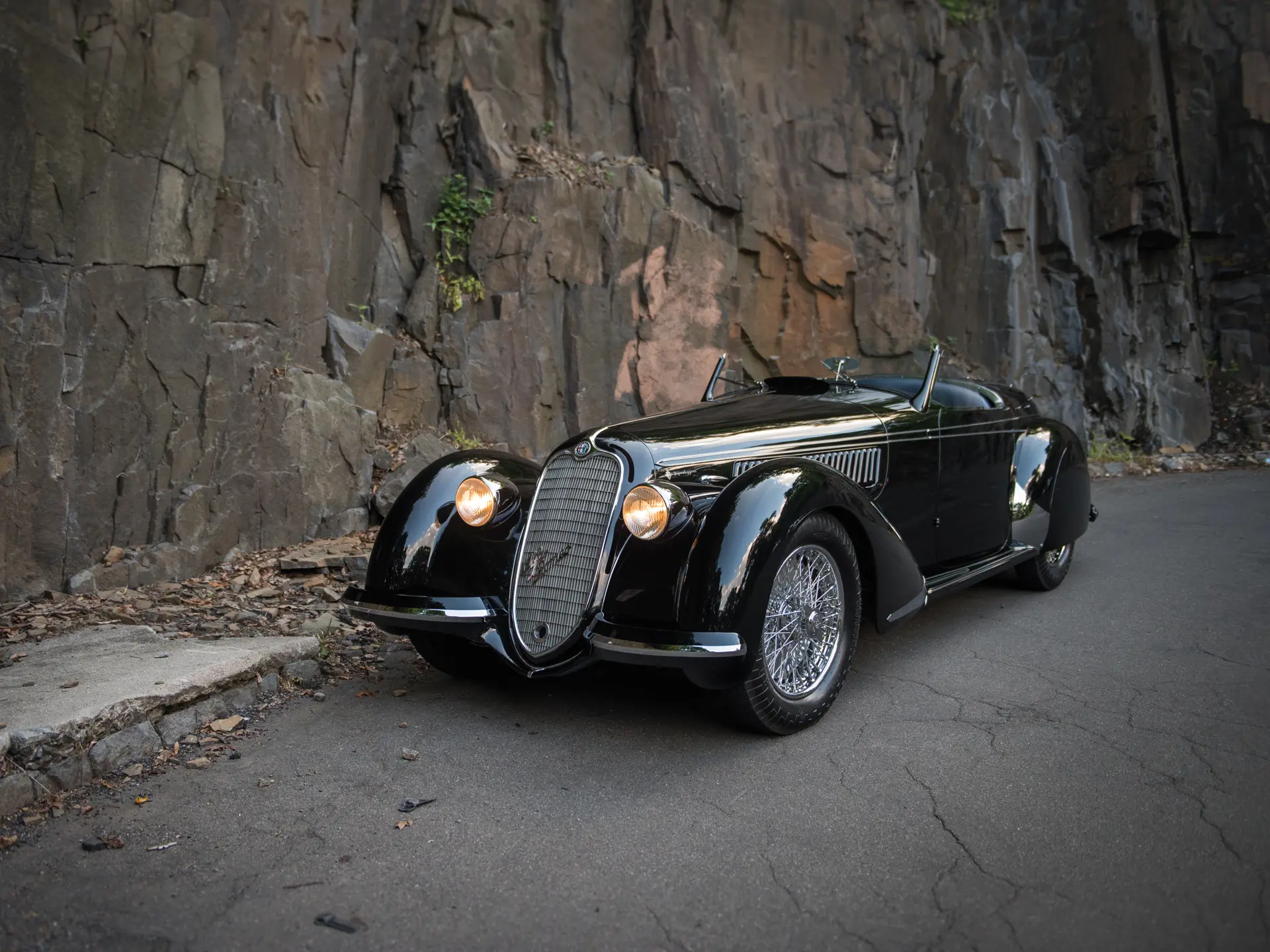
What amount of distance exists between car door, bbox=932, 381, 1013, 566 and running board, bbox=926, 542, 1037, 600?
0.07 metres

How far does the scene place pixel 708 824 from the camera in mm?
2922

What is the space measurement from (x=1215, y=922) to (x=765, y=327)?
34.4 feet

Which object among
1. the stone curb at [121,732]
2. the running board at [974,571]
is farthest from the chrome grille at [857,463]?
the stone curb at [121,732]

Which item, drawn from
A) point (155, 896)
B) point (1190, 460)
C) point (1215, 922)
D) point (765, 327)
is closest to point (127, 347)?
point (155, 896)

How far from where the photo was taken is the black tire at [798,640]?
135 inches

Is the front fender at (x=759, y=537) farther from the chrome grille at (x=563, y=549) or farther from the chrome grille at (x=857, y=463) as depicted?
the chrome grille at (x=563, y=549)

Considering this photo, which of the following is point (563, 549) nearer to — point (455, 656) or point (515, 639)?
point (515, 639)

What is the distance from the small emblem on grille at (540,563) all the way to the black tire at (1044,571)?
334cm

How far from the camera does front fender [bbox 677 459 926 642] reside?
335cm

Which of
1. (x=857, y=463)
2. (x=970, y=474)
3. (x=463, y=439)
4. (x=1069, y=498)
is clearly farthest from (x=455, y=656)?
(x=463, y=439)

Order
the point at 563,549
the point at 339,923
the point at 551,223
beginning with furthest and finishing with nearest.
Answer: the point at 551,223, the point at 563,549, the point at 339,923

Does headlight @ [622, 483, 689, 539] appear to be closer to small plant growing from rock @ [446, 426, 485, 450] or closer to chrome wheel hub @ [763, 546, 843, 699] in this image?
chrome wheel hub @ [763, 546, 843, 699]

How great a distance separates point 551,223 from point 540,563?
6289 millimetres

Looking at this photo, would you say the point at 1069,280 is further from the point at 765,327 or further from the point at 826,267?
the point at 765,327
